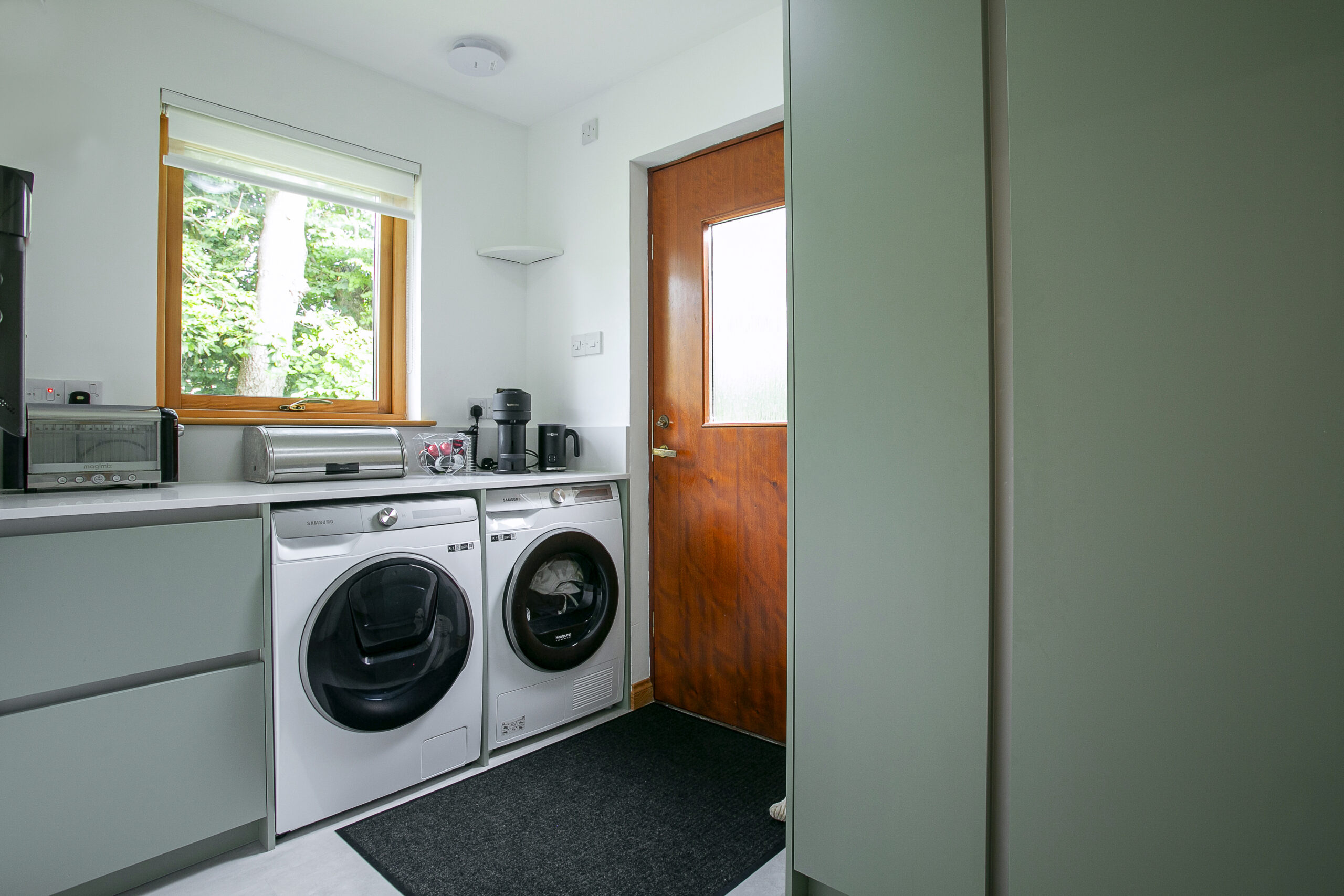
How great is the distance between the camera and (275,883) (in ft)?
5.24

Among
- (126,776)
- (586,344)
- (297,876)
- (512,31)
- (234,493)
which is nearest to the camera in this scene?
(126,776)

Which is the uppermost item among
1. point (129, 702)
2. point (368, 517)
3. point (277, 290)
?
point (277, 290)

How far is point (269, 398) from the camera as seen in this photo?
252 cm

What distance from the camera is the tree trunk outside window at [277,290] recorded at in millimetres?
2510

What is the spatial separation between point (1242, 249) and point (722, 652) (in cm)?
204

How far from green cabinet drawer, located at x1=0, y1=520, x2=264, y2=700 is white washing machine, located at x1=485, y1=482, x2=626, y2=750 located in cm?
73

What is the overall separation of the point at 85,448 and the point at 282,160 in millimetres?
1267

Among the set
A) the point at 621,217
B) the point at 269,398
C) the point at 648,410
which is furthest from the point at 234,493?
the point at 621,217

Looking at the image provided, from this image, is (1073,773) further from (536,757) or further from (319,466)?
(319,466)

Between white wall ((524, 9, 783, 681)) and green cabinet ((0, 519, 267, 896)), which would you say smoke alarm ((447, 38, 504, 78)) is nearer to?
white wall ((524, 9, 783, 681))

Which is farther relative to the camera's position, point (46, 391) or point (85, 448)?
point (46, 391)

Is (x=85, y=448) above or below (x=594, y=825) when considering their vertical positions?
above

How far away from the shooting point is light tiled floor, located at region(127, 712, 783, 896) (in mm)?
1568

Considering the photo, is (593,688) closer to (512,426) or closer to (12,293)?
(512,426)
